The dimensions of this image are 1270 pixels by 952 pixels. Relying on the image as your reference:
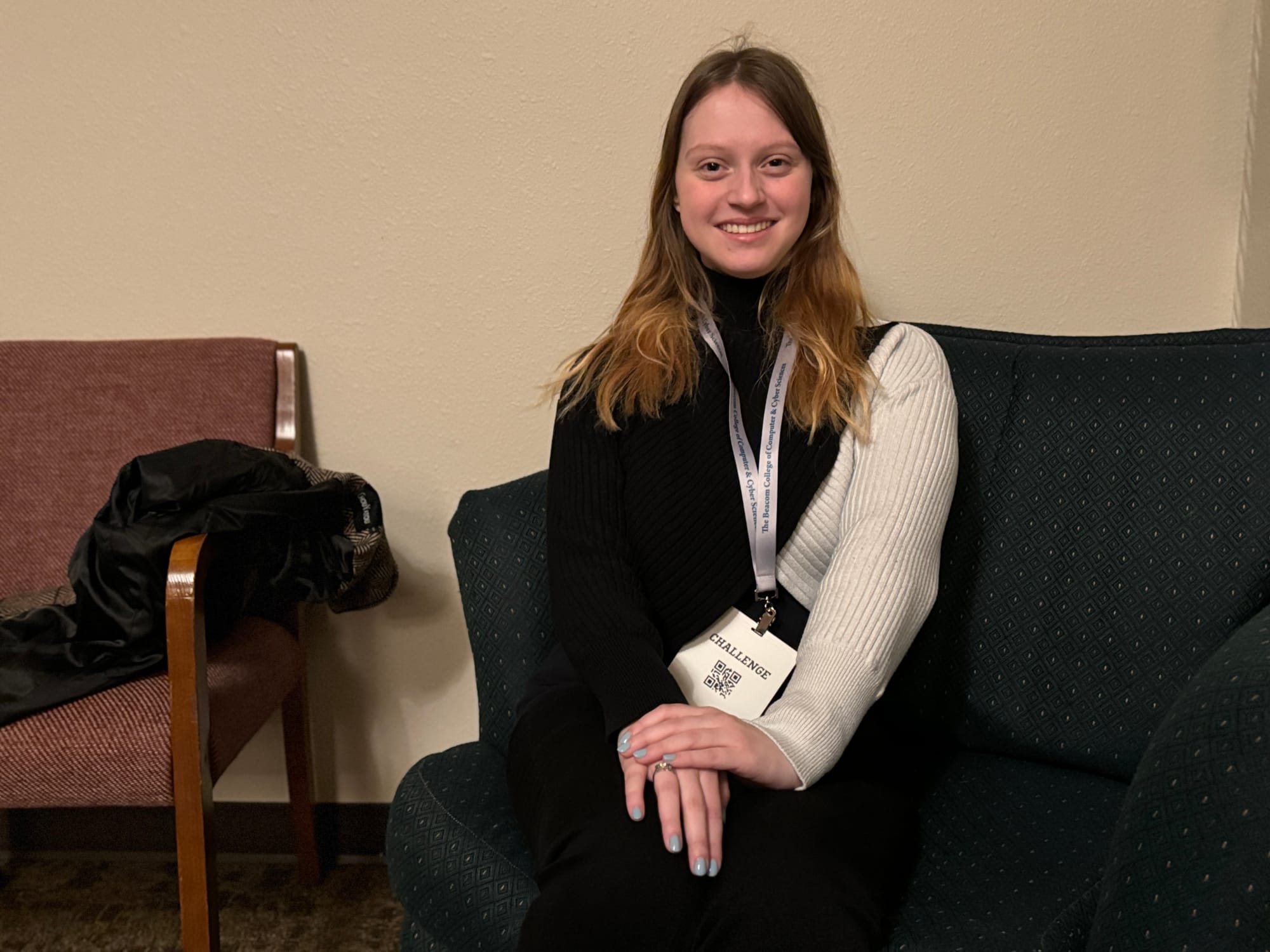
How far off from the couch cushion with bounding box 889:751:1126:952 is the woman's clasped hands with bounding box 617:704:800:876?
0.60 feet

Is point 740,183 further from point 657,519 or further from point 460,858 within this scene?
point 460,858

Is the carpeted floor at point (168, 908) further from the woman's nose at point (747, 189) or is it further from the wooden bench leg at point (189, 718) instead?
the woman's nose at point (747, 189)

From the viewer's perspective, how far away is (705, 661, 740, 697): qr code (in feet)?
4.19

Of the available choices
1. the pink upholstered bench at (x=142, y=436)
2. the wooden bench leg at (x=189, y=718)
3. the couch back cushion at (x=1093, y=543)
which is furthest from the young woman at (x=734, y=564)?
the pink upholstered bench at (x=142, y=436)

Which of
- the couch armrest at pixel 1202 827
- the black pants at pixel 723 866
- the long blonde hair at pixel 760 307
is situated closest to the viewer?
the couch armrest at pixel 1202 827

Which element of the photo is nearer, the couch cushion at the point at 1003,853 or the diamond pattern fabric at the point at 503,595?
the couch cushion at the point at 1003,853

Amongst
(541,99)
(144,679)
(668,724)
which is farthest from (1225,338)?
(144,679)

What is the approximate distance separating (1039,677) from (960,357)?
0.46m

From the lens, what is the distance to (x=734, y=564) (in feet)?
4.35

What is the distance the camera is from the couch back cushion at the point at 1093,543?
1.33 meters

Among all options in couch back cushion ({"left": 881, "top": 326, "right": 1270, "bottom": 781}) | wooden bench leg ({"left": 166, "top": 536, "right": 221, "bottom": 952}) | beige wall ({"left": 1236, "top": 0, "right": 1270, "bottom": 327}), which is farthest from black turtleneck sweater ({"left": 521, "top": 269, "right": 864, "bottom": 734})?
beige wall ({"left": 1236, "top": 0, "right": 1270, "bottom": 327})

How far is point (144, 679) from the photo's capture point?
151cm

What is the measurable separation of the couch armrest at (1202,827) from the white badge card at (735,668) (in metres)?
0.42

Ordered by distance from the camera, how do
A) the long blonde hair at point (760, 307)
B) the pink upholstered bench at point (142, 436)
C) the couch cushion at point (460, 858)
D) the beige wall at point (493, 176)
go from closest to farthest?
the couch cushion at point (460, 858) → the long blonde hair at point (760, 307) → the pink upholstered bench at point (142, 436) → the beige wall at point (493, 176)
